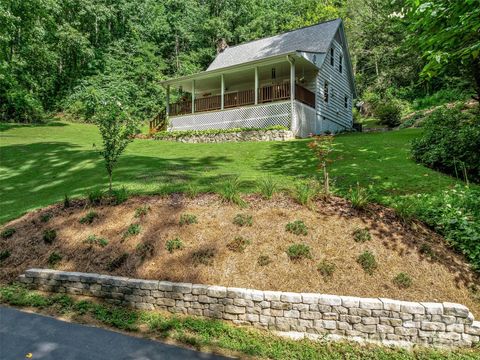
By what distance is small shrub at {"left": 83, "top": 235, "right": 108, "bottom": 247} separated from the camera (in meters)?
6.29

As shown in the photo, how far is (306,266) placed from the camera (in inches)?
207

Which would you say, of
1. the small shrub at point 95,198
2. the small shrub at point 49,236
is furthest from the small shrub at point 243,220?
the small shrub at point 49,236

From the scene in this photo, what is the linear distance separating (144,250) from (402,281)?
4.38 meters

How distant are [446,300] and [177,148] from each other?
1353cm

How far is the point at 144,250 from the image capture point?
19.6ft

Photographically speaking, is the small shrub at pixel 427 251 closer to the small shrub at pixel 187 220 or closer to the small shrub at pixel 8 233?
the small shrub at pixel 187 220

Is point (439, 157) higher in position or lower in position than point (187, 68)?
lower

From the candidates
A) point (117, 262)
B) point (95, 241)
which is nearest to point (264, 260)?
point (117, 262)

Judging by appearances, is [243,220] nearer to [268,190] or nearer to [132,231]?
[268,190]

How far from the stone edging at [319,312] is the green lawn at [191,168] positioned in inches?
110

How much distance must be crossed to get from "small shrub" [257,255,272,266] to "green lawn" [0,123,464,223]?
8.65 feet

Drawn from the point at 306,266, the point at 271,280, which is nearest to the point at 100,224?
the point at 271,280

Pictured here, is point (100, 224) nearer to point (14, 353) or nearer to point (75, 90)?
point (14, 353)

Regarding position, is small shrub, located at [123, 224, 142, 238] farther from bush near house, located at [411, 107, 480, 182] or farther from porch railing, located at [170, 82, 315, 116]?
porch railing, located at [170, 82, 315, 116]
